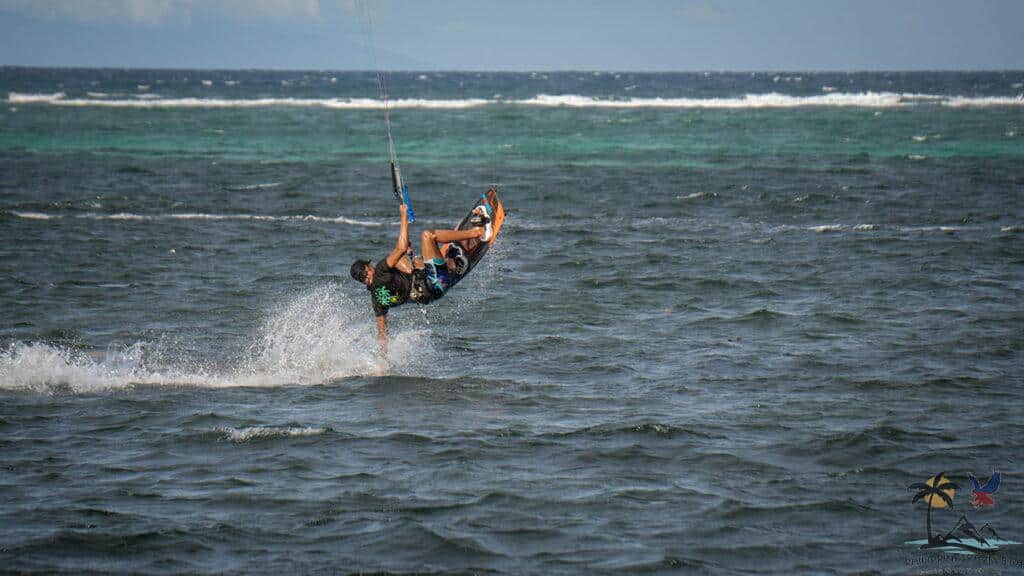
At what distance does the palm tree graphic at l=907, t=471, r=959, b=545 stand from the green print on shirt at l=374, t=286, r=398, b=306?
6.38 meters

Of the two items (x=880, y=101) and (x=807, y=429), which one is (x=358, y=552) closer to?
(x=807, y=429)

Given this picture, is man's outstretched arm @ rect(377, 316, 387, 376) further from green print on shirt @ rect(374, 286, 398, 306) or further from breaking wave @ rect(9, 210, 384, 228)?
breaking wave @ rect(9, 210, 384, 228)

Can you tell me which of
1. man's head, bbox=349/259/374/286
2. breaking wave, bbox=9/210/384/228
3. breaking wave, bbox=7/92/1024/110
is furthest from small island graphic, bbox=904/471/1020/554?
breaking wave, bbox=7/92/1024/110

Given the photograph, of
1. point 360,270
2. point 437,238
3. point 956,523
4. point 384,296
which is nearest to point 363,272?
point 360,270

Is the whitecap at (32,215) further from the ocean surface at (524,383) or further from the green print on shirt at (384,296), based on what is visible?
the green print on shirt at (384,296)

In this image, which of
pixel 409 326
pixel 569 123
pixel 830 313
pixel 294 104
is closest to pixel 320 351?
pixel 409 326

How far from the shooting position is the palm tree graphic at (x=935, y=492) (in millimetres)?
8711

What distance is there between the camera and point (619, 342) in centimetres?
1453

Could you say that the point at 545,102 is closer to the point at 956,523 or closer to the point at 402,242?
the point at 402,242

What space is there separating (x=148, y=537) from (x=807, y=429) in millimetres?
6105

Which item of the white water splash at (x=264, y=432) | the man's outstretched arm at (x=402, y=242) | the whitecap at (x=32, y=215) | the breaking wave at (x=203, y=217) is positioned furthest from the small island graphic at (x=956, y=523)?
the whitecap at (x=32, y=215)

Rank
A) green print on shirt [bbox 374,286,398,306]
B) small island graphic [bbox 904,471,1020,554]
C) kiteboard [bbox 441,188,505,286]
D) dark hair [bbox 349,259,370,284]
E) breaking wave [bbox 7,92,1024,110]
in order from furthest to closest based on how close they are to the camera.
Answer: breaking wave [bbox 7,92,1024,110], kiteboard [bbox 441,188,505,286], green print on shirt [bbox 374,286,398,306], dark hair [bbox 349,259,370,284], small island graphic [bbox 904,471,1020,554]

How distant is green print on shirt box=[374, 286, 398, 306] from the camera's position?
42.8 feet

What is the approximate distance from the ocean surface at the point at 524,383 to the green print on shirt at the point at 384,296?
874 millimetres
